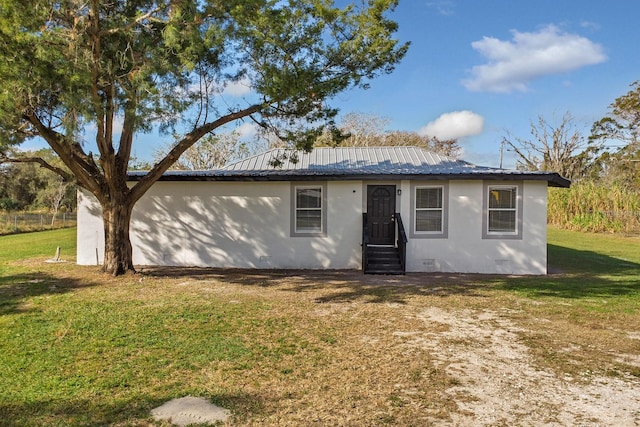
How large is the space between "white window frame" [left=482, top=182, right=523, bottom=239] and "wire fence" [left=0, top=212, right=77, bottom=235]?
24102mm

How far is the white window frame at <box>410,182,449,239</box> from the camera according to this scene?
11227 mm

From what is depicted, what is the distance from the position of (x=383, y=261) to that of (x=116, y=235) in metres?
6.66

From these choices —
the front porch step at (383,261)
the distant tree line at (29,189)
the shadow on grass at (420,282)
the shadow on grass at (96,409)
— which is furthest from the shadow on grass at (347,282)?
the distant tree line at (29,189)

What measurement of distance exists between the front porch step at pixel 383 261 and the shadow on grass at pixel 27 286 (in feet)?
21.6

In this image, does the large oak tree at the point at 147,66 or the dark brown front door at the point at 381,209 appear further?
the dark brown front door at the point at 381,209

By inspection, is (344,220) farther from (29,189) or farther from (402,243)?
(29,189)

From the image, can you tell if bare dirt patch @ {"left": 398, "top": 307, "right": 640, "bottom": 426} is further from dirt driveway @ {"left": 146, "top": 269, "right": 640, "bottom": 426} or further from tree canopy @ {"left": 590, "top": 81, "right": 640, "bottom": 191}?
tree canopy @ {"left": 590, "top": 81, "right": 640, "bottom": 191}

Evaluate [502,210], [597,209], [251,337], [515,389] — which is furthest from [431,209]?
[597,209]

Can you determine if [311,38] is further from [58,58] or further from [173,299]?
[173,299]

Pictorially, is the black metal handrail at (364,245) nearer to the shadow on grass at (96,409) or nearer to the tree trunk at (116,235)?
the tree trunk at (116,235)

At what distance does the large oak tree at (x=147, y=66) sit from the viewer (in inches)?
268

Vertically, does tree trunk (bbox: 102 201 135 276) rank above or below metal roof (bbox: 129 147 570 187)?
below

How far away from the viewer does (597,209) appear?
23.6 meters

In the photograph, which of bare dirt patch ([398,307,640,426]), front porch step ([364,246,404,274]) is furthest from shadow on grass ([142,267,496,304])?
bare dirt patch ([398,307,640,426])
